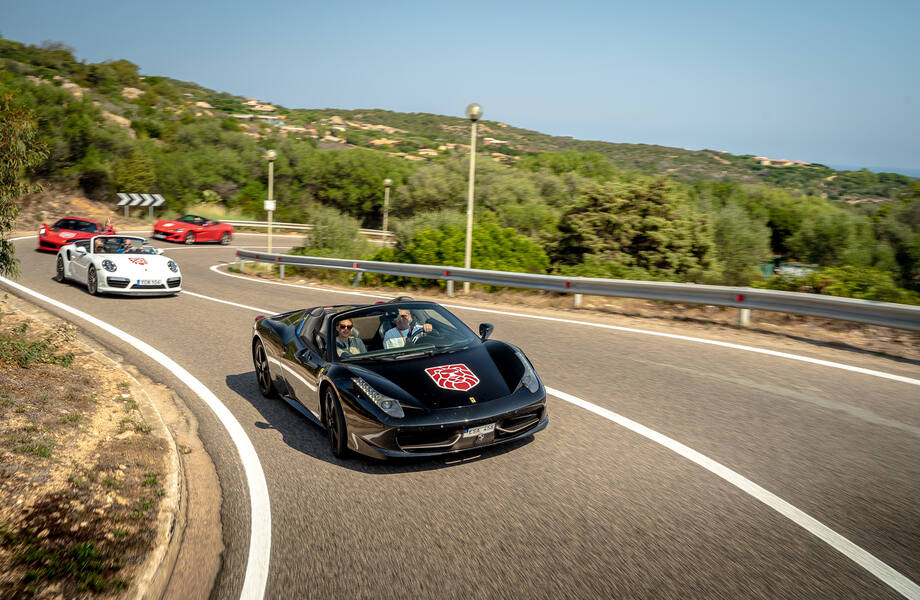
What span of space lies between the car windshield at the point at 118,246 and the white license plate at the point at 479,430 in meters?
14.2

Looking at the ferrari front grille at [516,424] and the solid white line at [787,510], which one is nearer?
the solid white line at [787,510]

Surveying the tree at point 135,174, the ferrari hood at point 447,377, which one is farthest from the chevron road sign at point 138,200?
the ferrari hood at point 447,377

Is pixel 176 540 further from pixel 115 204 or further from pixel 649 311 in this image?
pixel 115 204

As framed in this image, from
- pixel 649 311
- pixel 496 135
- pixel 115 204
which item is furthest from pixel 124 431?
pixel 496 135

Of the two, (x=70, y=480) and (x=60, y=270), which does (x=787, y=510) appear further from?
Answer: (x=60, y=270)

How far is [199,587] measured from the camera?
3.87m

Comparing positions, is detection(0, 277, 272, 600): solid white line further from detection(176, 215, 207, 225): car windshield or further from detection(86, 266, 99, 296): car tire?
detection(176, 215, 207, 225): car windshield

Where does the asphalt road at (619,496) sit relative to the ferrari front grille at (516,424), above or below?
below

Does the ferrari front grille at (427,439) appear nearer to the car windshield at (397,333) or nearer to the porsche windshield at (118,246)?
the car windshield at (397,333)

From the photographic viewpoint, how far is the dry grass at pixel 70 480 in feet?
12.6

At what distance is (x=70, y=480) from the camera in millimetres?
5098

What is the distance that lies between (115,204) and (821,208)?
42.0 meters

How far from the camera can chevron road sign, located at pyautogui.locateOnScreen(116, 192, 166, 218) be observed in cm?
4166

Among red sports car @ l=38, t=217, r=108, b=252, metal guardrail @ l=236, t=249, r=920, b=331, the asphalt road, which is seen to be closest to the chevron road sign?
red sports car @ l=38, t=217, r=108, b=252
